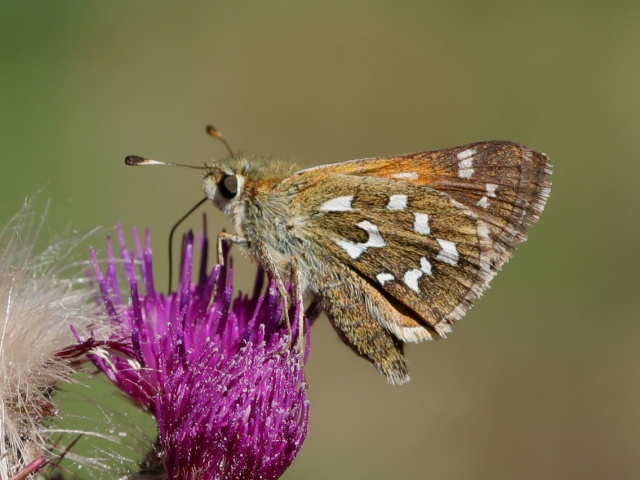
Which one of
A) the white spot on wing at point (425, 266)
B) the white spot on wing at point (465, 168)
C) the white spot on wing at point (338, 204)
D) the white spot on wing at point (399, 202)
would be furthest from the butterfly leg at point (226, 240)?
the white spot on wing at point (465, 168)

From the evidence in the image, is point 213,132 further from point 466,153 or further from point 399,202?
point 466,153

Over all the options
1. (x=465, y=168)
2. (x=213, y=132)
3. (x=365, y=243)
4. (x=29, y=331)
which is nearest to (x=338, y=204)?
(x=365, y=243)

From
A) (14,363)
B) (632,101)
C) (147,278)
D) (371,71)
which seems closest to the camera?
(14,363)

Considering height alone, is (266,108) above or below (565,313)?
above

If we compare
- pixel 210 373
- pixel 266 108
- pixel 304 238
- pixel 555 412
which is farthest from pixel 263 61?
pixel 210 373

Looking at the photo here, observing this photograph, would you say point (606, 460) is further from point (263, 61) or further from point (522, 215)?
point (263, 61)

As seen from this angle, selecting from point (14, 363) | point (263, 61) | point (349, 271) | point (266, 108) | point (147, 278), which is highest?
point (263, 61)

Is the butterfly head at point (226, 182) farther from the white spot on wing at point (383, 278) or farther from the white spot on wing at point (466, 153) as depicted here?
the white spot on wing at point (466, 153)

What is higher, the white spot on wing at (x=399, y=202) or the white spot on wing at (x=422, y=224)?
the white spot on wing at (x=399, y=202)
